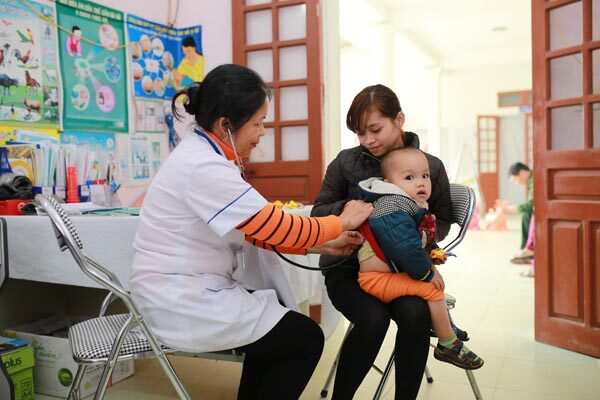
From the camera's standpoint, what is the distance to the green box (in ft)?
7.22

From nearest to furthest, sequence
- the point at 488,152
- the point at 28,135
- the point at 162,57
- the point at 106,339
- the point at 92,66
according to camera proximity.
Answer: the point at 106,339 → the point at 28,135 → the point at 92,66 → the point at 162,57 → the point at 488,152

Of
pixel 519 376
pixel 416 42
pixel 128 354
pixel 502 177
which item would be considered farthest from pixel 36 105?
pixel 502 177

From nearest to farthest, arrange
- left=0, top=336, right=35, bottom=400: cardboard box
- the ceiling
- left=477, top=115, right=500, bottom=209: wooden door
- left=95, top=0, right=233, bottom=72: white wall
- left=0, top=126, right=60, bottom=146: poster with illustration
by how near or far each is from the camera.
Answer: left=0, top=336, right=35, bottom=400: cardboard box
left=0, top=126, right=60, bottom=146: poster with illustration
left=95, top=0, right=233, bottom=72: white wall
the ceiling
left=477, top=115, right=500, bottom=209: wooden door

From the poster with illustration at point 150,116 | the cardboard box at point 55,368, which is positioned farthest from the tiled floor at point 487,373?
the poster with illustration at point 150,116

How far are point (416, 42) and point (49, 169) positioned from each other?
7.47 meters

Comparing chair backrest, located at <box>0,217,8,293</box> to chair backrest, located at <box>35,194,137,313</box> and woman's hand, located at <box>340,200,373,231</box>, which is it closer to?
chair backrest, located at <box>35,194,137,313</box>

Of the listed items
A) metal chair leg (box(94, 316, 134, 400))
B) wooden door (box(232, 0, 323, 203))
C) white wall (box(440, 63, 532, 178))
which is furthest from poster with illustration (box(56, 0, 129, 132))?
white wall (box(440, 63, 532, 178))

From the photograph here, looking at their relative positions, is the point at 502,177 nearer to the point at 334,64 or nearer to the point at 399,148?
→ the point at 334,64

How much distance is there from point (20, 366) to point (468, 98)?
10709 millimetres

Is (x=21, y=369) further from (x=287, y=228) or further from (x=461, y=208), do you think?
(x=461, y=208)

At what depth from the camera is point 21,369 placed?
7.40 feet

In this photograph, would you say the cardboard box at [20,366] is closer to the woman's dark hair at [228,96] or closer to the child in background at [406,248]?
the woman's dark hair at [228,96]

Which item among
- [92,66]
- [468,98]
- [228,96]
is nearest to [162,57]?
[92,66]

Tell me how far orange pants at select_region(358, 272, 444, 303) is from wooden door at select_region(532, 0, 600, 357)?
1533 mm
